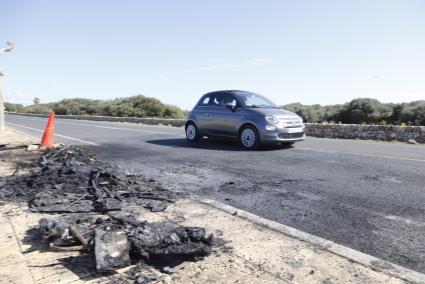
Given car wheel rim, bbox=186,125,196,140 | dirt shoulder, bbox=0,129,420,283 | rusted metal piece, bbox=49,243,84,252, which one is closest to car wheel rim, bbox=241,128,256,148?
car wheel rim, bbox=186,125,196,140

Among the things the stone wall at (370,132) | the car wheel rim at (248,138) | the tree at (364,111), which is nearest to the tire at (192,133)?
the car wheel rim at (248,138)

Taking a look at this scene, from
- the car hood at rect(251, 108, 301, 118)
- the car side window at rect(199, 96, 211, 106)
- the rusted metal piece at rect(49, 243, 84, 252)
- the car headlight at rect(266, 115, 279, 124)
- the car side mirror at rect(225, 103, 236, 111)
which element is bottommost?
the rusted metal piece at rect(49, 243, 84, 252)

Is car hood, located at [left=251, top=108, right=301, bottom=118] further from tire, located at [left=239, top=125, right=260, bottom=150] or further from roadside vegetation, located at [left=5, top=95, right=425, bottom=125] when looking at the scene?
roadside vegetation, located at [left=5, top=95, right=425, bottom=125]

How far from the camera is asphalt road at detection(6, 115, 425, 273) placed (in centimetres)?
360

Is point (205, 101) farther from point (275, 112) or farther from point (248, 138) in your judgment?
point (275, 112)

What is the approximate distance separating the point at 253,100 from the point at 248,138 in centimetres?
133

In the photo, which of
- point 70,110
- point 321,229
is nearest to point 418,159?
point 321,229

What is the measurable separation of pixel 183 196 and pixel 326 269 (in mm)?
2608

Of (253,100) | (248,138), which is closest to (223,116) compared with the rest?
(253,100)

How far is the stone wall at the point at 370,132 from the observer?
13.6m

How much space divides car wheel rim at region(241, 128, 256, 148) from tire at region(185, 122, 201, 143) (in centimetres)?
206

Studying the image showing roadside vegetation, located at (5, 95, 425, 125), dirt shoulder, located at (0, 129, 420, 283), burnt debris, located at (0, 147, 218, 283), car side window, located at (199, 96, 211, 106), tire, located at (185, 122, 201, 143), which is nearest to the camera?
dirt shoulder, located at (0, 129, 420, 283)

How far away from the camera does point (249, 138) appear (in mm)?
10195

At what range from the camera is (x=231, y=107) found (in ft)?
34.8
